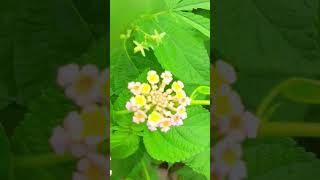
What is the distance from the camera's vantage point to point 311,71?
50 cm

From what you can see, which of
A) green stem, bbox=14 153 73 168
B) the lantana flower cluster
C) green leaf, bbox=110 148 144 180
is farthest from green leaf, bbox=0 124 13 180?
the lantana flower cluster

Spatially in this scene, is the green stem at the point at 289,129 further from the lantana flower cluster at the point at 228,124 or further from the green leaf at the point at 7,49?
the green leaf at the point at 7,49

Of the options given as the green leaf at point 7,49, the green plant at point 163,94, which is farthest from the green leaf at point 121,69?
the green leaf at point 7,49

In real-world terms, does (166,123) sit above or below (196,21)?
below

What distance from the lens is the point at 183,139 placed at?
51 cm

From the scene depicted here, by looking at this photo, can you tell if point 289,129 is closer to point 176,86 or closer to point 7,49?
point 176,86

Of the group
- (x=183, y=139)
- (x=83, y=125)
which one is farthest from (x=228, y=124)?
(x=83, y=125)

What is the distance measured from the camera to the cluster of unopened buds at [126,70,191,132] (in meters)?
0.50

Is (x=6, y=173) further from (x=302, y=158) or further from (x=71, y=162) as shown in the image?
(x=302, y=158)

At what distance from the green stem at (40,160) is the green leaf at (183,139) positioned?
10 centimetres

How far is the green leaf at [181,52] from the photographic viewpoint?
514mm

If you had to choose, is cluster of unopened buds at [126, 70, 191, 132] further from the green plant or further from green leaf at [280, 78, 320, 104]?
green leaf at [280, 78, 320, 104]

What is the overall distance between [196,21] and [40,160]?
0.22 meters

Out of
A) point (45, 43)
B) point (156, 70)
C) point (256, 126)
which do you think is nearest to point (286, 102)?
point (256, 126)
